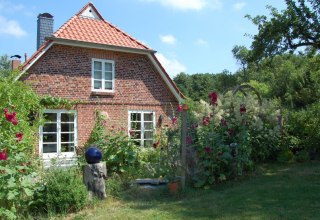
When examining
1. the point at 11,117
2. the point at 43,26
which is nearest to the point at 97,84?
the point at 43,26

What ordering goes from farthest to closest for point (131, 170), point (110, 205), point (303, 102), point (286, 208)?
point (303, 102) → point (131, 170) → point (110, 205) → point (286, 208)

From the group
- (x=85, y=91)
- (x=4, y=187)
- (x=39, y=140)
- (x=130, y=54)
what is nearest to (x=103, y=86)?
(x=85, y=91)

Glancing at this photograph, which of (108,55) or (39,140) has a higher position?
(108,55)

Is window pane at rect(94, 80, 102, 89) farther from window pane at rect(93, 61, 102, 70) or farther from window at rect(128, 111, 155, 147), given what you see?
window at rect(128, 111, 155, 147)

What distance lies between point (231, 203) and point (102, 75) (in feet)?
28.8

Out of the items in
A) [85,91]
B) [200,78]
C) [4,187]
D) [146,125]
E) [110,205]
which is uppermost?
[200,78]

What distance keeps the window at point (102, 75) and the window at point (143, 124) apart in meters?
1.42

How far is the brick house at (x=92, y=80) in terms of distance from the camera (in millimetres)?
13109

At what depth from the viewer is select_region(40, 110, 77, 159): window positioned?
13.0 meters

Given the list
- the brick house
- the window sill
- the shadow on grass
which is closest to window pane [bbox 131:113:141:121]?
the brick house

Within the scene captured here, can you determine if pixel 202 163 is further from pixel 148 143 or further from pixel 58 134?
pixel 58 134

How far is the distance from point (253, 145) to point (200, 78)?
39857 mm

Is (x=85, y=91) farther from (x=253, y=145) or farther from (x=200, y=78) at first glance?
(x=200, y=78)

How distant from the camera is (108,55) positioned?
1460 cm
